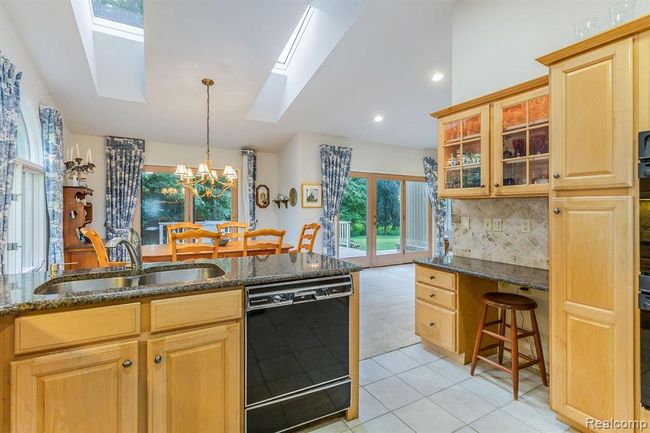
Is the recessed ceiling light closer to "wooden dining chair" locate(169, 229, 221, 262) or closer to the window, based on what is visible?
"wooden dining chair" locate(169, 229, 221, 262)

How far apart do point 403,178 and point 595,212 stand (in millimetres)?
5428

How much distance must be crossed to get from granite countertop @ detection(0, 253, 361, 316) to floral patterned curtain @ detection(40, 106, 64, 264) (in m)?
2.41

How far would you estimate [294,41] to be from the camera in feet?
14.2

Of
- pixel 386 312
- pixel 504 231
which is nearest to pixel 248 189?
pixel 386 312

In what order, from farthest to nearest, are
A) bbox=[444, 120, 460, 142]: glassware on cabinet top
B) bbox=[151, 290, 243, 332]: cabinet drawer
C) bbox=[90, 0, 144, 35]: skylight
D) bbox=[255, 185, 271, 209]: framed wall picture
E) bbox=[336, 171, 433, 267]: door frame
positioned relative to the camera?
bbox=[336, 171, 433, 267]: door frame → bbox=[255, 185, 271, 209]: framed wall picture → bbox=[90, 0, 144, 35]: skylight → bbox=[444, 120, 460, 142]: glassware on cabinet top → bbox=[151, 290, 243, 332]: cabinet drawer

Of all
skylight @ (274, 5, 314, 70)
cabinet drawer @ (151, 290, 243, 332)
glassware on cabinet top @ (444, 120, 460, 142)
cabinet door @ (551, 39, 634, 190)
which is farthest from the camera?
skylight @ (274, 5, 314, 70)

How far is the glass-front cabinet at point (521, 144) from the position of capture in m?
2.26

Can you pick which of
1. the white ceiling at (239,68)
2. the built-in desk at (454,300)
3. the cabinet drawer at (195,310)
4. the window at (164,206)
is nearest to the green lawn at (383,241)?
the white ceiling at (239,68)

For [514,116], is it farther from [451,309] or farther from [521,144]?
[451,309]

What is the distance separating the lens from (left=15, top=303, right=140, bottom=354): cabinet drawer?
4.00 feet

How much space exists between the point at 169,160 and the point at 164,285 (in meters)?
4.82

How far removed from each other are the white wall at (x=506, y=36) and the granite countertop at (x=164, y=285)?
2164mm

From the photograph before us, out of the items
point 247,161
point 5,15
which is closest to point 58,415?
point 5,15

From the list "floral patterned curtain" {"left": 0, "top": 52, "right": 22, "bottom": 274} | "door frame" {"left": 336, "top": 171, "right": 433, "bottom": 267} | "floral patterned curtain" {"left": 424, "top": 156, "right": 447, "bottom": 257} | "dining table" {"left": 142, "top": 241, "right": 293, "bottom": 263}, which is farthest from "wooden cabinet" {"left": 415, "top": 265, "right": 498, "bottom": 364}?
"floral patterned curtain" {"left": 424, "top": 156, "right": 447, "bottom": 257}
